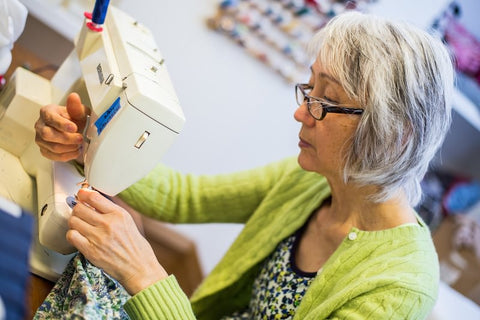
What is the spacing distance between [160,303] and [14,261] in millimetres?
341

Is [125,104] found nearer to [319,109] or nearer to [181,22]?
[319,109]

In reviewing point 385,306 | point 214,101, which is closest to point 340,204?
point 385,306

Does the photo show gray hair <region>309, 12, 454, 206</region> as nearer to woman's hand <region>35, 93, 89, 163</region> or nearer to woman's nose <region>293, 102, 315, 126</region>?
woman's nose <region>293, 102, 315, 126</region>

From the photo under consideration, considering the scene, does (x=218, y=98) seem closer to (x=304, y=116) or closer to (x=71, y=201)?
(x=304, y=116)

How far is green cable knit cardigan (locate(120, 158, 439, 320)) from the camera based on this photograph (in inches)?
37.1

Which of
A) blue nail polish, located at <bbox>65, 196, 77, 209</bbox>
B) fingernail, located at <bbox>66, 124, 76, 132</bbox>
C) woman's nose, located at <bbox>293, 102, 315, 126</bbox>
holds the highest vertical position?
woman's nose, located at <bbox>293, 102, 315, 126</bbox>

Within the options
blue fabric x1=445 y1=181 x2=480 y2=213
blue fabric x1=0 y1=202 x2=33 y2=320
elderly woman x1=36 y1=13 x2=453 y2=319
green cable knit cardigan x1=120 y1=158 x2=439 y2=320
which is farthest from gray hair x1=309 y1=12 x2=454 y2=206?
blue fabric x1=445 y1=181 x2=480 y2=213

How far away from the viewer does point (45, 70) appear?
4.01 ft

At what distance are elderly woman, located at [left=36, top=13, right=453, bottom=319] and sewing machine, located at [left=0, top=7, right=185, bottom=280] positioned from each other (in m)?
0.05

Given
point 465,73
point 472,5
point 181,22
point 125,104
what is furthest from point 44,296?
point 472,5

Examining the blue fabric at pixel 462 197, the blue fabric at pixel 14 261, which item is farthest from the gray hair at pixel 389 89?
the blue fabric at pixel 462 197

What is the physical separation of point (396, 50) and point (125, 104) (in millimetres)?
524

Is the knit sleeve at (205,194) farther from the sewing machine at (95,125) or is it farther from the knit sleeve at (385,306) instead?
the knit sleeve at (385,306)

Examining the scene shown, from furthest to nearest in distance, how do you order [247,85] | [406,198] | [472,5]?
[472,5], [247,85], [406,198]
